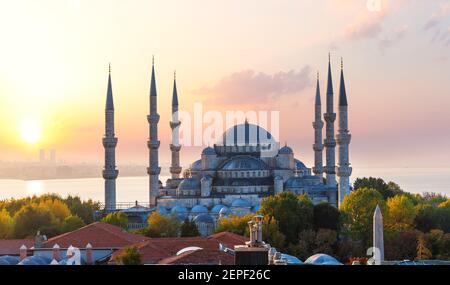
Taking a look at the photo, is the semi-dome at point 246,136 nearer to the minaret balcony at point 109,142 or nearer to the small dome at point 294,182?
the small dome at point 294,182

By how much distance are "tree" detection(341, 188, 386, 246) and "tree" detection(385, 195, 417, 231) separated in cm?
24

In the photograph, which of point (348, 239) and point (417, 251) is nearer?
point (417, 251)

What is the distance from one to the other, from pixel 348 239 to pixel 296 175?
11044 mm

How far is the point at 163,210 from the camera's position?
2984 cm

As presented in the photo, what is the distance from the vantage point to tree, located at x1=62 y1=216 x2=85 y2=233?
23739 mm

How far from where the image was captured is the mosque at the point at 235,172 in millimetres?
28141

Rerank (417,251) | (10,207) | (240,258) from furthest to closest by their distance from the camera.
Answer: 1. (10,207)
2. (417,251)
3. (240,258)

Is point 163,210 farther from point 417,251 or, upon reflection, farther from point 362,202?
point 417,251

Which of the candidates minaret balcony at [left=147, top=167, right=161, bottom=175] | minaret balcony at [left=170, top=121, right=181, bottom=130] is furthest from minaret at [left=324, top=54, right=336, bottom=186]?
minaret balcony at [left=147, top=167, right=161, bottom=175]

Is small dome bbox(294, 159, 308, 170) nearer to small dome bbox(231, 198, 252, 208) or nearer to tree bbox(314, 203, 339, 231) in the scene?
small dome bbox(231, 198, 252, 208)

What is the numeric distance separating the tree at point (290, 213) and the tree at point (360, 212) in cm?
107

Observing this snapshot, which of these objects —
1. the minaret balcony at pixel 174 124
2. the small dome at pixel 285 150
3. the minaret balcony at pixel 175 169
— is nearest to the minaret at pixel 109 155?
the minaret balcony at pixel 174 124

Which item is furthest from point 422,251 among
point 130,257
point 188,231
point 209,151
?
point 209,151
